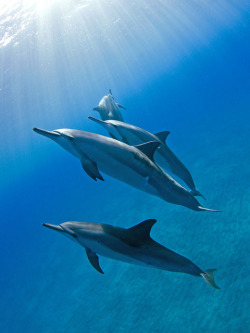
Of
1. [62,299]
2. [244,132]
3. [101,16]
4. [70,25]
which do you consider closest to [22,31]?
[70,25]

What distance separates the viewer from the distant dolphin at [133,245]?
2752 millimetres

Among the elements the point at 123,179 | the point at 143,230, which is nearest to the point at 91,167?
the point at 123,179

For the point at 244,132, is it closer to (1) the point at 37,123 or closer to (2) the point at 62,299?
(2) the point at 62,299

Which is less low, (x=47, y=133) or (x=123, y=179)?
(x=47, y=133)

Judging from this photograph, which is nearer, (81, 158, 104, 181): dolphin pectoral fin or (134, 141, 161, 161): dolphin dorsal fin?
(81, 158, 104, 181): dolphin pectoral fin

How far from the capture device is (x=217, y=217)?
9594 mm

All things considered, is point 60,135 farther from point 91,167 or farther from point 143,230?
point 143,230

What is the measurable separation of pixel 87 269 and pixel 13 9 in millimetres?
27904

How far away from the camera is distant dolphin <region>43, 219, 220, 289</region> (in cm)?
275

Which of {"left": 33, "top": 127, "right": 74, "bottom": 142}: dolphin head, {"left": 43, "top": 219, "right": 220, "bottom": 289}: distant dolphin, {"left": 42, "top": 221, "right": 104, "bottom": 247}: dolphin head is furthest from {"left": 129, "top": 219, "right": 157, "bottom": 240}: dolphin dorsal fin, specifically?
{"left": 33, "top": 127, "right": 74, "bottom": 142}: dolphin head

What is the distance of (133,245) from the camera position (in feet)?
9.08

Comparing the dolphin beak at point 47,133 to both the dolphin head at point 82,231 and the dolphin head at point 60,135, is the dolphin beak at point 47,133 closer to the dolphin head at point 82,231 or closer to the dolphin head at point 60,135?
the dolphin head at point 60,135

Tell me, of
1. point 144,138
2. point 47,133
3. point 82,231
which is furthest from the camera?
point 144,138

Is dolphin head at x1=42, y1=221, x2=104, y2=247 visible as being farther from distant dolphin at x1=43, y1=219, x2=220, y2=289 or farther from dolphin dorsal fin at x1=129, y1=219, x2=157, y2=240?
dolphin dorsal fin at x1=129, y1=219, x2=157, y2=240
